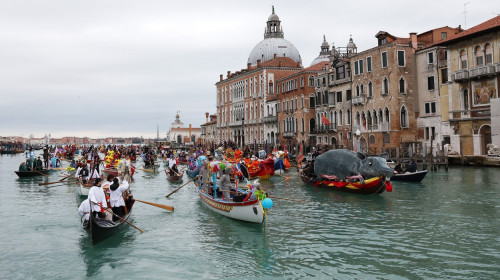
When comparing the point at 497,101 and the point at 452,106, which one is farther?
the point at 452,106

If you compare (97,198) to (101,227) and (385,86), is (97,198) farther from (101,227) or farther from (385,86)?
(385,86)

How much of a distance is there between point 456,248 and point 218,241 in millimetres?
5976

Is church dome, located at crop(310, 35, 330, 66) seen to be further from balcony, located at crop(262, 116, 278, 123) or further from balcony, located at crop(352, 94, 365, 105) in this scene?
balcony, located at crop(352, 94, 365, 105)

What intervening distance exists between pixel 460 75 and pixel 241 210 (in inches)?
963

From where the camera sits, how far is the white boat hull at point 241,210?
12.6m

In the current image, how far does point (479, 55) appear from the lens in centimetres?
3008

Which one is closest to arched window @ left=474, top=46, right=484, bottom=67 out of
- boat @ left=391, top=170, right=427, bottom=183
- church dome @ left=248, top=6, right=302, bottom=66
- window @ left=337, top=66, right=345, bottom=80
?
boat @ left=391, top=170, right=427, bottom=183

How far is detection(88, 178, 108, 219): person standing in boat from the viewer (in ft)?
36.8

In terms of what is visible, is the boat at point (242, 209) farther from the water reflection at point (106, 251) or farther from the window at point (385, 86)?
the window at point (385, 86)

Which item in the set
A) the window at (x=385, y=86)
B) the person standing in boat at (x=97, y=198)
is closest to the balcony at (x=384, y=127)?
the window at (x=385, y=86)

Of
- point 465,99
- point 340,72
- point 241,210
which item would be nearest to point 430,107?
point 465,99

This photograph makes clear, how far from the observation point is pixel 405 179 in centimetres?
2414

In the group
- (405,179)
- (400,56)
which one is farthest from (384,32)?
(405,179)

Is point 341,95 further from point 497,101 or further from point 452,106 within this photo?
point 497,101
